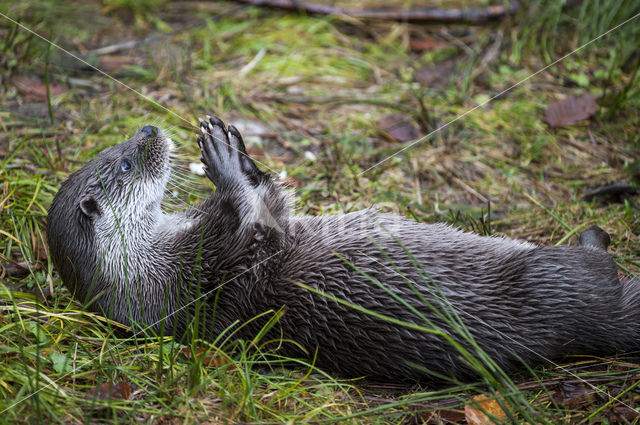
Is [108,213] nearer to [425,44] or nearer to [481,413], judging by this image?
[481,413]

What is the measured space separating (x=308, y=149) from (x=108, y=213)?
1.45 m

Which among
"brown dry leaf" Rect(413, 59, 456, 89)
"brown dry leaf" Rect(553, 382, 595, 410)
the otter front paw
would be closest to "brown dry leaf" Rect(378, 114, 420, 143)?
"brown dry leaf" Rect(413, 59, 456, 89)

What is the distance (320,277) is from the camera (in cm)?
209

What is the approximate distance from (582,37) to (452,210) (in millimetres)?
1857

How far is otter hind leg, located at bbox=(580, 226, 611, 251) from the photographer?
2.39 metres

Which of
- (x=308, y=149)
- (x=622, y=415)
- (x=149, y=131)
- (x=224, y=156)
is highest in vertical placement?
(x=149, y=131)

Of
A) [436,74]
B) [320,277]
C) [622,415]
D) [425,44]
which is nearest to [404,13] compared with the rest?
[425,44]

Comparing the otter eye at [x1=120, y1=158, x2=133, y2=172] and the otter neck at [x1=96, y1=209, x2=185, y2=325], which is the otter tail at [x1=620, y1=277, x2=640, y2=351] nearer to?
the otter neck at [x1=96, y1=209, x2=185, y2=325]

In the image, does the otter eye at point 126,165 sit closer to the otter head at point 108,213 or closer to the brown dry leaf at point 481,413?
the otter head at point 108,213

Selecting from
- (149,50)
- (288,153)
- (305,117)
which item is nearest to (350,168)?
(288,153)

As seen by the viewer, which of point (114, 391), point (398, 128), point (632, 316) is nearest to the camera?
point (114, 391)

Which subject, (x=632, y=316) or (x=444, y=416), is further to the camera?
(x=632, y=316)

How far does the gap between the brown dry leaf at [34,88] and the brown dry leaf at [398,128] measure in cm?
195

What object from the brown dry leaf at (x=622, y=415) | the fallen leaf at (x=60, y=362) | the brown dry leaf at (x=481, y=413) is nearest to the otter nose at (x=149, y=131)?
the fallen leaf at (x=60, y=362)
